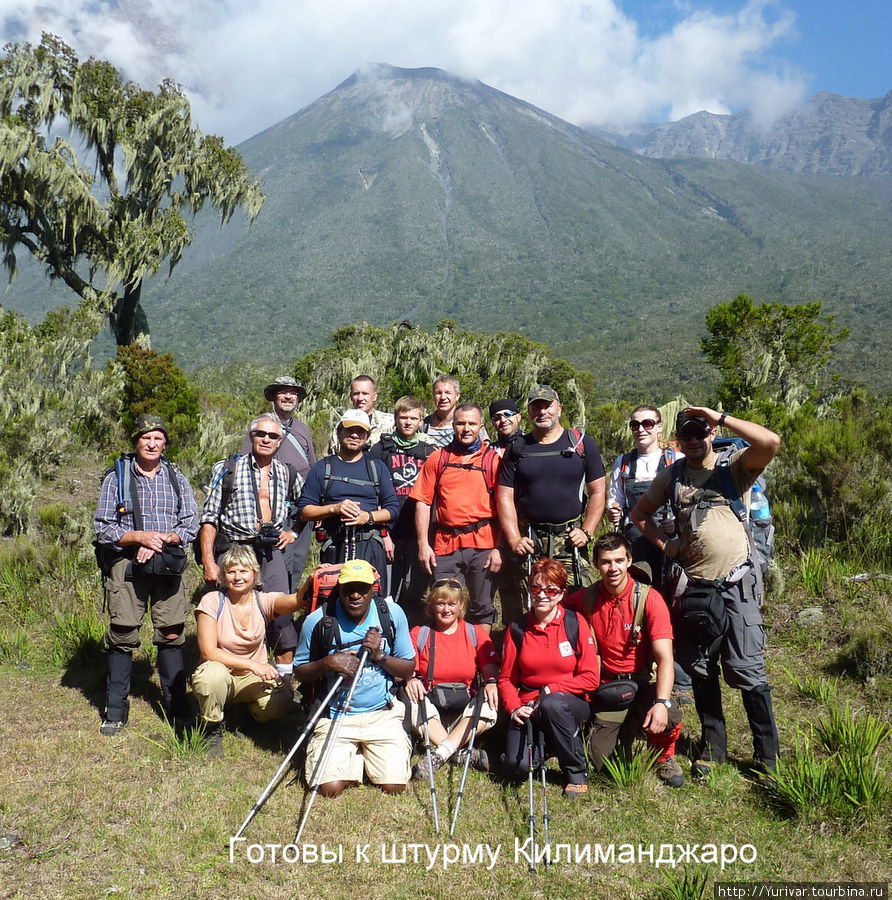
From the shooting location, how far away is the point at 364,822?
10.4ft

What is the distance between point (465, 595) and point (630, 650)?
901 millimetres

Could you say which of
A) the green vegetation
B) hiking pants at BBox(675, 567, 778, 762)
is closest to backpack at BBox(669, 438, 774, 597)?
hiking pants at BBox(675, 567, 778, 762)

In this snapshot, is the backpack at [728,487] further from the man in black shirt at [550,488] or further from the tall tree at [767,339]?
the tall tree at [767,339]

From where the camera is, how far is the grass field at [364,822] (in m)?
2.79

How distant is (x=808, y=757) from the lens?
3.18 m

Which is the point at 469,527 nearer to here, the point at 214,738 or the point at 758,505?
the point at 758,505

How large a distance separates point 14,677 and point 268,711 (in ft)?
6.64

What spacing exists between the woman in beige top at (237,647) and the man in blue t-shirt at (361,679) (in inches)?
15.3

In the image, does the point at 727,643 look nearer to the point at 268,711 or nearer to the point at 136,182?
the point at 268,711

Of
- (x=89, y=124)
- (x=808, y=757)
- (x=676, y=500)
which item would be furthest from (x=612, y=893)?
(x=89, y=124)

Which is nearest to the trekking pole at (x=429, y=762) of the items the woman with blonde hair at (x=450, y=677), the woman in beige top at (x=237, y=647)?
the woman with blonde hair at (x=450, y=677)

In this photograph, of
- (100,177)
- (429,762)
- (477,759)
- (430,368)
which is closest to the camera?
(429,762)

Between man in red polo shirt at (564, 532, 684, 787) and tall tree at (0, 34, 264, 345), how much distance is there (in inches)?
561

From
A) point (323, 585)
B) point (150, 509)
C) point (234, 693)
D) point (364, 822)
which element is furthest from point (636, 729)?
point (150, 509)
